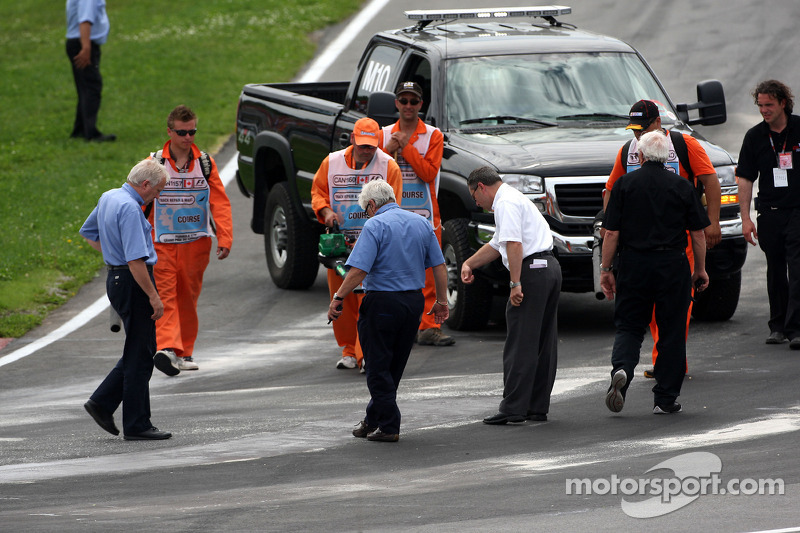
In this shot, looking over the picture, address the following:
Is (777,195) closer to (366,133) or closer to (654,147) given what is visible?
(654,147)

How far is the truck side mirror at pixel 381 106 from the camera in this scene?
11.2 meters

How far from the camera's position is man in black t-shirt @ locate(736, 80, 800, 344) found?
10547mm

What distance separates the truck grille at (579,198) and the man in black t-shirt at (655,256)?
218cm

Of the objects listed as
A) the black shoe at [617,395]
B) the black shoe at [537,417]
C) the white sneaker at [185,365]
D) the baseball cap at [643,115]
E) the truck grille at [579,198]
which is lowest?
the white sneaker at [185,365]

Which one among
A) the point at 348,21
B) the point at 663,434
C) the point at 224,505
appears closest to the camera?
the point at 224,505

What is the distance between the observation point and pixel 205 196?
11.0 m

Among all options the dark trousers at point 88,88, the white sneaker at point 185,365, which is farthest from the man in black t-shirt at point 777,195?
the dark trousers at point 88,88

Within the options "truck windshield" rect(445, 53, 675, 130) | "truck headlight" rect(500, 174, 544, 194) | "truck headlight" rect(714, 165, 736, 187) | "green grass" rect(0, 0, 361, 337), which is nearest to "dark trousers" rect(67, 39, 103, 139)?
"green grass" rect(0, 0, 361, 337)

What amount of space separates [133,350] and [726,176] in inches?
206

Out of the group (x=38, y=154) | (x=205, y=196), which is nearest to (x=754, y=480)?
(x=205, y=196)

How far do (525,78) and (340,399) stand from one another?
388cm

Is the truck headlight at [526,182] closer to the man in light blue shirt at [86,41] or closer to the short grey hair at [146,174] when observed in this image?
the short grey hair at [146,174]

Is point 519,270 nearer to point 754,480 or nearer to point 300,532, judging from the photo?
point 754,480

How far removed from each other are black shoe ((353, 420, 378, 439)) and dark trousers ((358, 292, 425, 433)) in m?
0.03
